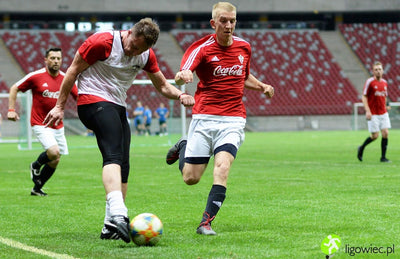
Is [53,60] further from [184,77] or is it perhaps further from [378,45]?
[378,45]

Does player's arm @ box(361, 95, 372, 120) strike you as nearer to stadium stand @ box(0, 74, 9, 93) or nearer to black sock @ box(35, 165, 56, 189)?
black sock @ box(35, 165, 56, 189)

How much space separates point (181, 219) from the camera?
7.77 meters

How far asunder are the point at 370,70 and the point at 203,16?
519 inches

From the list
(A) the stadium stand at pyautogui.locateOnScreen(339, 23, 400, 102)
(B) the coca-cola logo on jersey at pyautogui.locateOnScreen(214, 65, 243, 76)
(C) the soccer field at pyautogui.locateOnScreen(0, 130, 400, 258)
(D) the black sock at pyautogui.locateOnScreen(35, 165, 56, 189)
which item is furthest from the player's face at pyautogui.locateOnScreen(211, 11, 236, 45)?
(A) the stadium stand at pyautogui.locateOnScreen(339, 23, 400, 102)

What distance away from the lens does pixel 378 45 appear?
173 ft

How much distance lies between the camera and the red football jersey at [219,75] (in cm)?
715

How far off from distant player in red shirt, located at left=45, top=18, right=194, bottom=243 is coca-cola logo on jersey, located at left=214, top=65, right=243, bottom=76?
0.67 metres

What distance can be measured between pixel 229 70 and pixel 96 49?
1522mm

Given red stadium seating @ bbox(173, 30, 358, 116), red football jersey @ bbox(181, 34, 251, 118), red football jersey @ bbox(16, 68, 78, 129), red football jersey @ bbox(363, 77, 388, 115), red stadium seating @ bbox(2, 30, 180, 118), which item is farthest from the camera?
red stadium seating @ bbox(173, 30, 358, 116)

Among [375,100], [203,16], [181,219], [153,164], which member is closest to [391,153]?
[375,100]

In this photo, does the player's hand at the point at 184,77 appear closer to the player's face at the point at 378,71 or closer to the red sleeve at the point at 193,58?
the red sleeve at the point at 193,58

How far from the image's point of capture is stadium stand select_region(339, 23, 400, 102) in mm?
50625

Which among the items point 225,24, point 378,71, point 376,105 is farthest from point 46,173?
point 376,105

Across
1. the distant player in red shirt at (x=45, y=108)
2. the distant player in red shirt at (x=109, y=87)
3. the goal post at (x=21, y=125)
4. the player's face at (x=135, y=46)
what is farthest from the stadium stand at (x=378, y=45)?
the player's face at (x=135, y=46)
